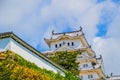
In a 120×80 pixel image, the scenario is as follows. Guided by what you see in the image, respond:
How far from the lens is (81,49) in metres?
68.1

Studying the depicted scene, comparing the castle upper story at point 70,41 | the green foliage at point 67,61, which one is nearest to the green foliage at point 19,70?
the green foliage at point 67,61

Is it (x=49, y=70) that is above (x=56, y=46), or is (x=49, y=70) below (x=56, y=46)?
below

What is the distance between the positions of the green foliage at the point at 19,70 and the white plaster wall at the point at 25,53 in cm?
46

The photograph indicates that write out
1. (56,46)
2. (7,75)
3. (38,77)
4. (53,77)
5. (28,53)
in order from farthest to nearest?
(56,46) → (53,77) → (28,53) → (38,77) → (7,75)

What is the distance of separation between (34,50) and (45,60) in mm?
1640

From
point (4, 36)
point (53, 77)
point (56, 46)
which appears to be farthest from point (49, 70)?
point (56, 46)

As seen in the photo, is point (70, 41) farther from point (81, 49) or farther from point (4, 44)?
point (4, 44)

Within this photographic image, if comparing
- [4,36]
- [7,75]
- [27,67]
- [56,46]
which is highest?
[56,46]

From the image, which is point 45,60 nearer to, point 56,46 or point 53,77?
point 53,77

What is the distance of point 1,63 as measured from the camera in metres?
19.9

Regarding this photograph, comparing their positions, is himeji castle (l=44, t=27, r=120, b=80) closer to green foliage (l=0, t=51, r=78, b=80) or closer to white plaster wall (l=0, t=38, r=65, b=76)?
white plaster wall (l=0, t=38, r=65, b=76)

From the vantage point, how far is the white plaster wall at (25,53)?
22.6 meters

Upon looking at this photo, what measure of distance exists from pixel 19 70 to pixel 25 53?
3.68 m

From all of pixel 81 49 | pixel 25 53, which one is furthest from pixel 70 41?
pixel 25 53
